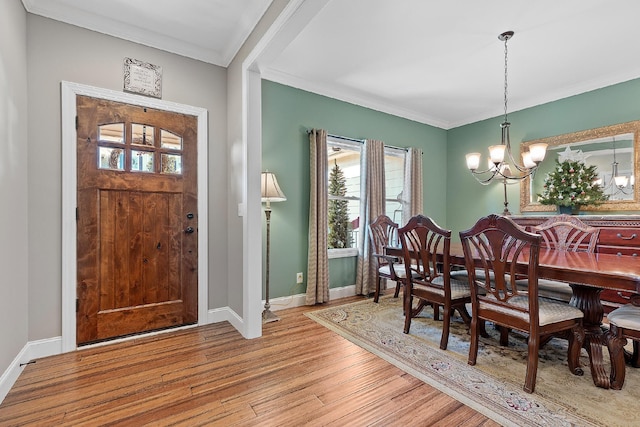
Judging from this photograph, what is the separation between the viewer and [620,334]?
178 cm

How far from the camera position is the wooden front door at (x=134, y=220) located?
96.3 inches

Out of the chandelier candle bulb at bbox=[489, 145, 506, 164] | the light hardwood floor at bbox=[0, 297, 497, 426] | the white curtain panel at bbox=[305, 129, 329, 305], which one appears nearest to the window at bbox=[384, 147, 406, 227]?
the white curtain panel at bbox=[305, 129, 329, 305]

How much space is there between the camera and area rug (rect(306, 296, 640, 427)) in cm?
161

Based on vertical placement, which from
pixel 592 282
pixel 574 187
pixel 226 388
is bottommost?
pixel 226 388

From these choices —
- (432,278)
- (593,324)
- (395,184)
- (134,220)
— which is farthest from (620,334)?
(134,220)

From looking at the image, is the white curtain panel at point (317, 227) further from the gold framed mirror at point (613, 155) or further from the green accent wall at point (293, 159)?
the gold framed mirror at point (613, 155)

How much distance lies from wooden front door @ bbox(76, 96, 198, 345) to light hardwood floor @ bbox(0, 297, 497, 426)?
30cm

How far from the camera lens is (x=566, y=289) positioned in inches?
96.4

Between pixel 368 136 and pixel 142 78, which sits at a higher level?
pixel 142 78

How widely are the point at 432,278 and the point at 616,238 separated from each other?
2.17 m

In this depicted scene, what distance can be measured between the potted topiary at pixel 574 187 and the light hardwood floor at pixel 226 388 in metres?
3.04

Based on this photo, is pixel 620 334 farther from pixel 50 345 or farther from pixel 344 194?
pixel 50 345

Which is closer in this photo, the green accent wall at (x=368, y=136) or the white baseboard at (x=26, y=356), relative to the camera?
the white baseboard at (x=26, y=356)

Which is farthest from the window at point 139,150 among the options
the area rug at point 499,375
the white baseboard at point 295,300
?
the area rug at point 499,375
